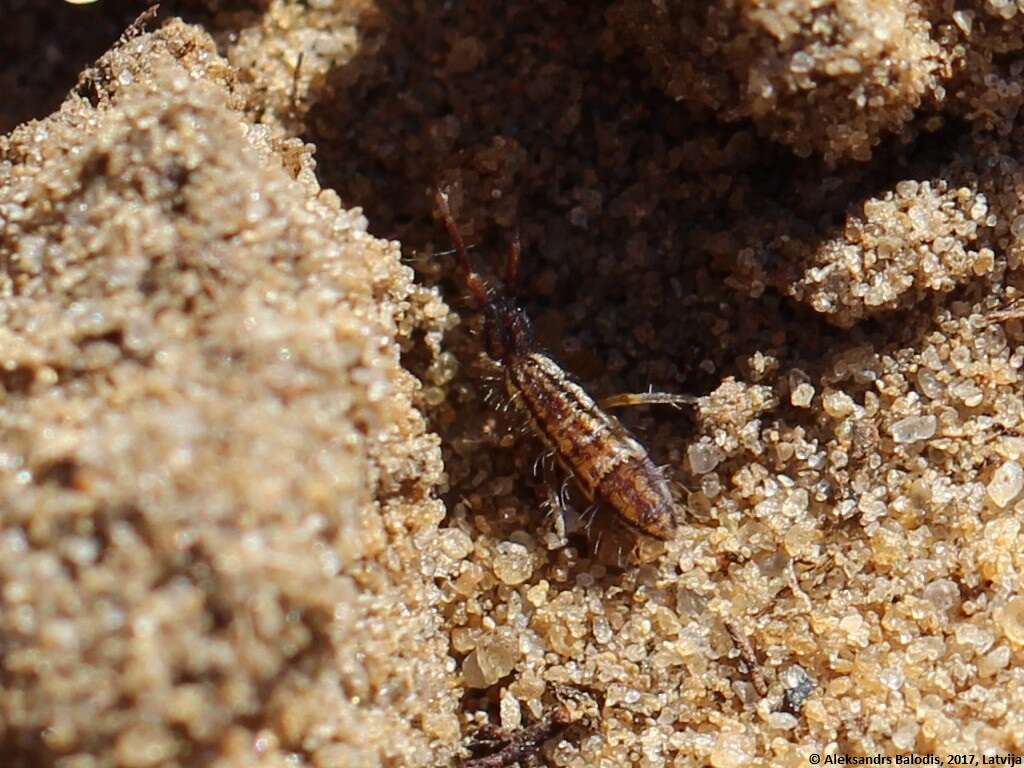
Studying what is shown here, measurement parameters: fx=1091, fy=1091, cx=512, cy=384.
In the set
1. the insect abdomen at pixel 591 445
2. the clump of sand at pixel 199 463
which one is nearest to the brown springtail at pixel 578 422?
the insect abdomen at pixel 591 445

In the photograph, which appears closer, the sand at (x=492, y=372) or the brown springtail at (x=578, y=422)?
the sand at (x=492, y=372)

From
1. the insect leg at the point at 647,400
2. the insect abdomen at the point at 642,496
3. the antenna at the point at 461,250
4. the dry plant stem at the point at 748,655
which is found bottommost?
the dry plant stem at the point at 748,655

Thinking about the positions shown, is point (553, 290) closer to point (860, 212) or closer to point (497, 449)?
point (497, 449)

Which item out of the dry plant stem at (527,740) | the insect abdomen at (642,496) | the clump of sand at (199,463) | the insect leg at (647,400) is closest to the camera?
the clump of sand at (199,463)

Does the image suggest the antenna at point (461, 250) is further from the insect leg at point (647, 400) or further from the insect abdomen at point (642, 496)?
the insect abdomen at point (642, 496)

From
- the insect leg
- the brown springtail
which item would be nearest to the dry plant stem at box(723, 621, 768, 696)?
the brown springtail


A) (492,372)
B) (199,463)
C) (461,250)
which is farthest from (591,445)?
(199,463)

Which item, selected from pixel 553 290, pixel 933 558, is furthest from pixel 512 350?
pixel 933 558

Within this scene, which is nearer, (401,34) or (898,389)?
(898,389)
